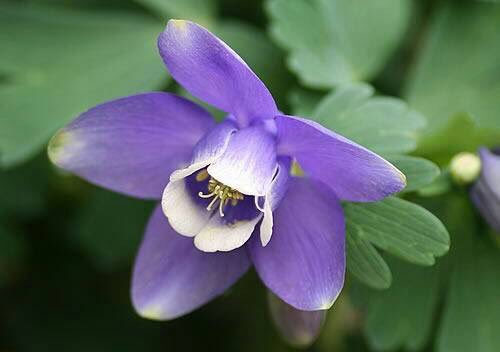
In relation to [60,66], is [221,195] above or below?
above

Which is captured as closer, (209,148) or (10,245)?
(209,148)

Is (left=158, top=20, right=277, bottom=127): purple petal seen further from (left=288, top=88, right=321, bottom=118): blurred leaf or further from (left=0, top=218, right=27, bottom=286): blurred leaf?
(left=0, top=218, right=27, bottom=286): blurred leaf

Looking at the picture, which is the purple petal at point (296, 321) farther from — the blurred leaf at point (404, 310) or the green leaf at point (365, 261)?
the blurred leaf at point (404, 310)

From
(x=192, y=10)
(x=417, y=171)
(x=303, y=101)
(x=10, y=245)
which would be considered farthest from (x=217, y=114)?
(x=10, y=245)

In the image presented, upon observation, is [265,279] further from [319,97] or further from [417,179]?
[319,97]

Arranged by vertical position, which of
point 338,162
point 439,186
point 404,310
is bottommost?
point 404,310

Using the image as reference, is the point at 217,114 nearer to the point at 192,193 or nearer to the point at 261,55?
the point at 261,55
